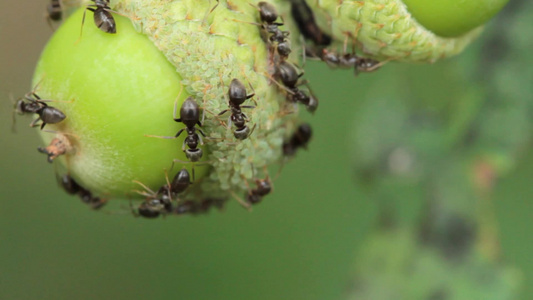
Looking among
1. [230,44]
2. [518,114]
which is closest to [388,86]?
[518,114]

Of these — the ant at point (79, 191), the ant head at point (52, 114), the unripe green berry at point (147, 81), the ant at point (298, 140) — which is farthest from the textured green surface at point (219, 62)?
the ant at point (79, 191)

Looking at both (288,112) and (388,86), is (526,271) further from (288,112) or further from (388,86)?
(288,112)

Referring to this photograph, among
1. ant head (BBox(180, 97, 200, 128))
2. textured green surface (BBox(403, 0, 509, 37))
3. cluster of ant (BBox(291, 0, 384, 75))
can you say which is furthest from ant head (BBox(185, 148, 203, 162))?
textured green surface (BBox(403, 0, 509, 37))

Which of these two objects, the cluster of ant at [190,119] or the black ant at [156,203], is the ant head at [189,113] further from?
the black ant at [156,203]

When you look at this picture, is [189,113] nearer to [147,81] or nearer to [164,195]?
[147,81]

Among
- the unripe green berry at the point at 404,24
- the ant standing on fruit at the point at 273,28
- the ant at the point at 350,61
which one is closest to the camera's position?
the unripe green berry at the point at 404,24

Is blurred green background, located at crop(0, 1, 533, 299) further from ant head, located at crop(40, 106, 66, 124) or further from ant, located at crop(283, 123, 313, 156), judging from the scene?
Answer: ant head, located at crop(40, 106, 66, 124)

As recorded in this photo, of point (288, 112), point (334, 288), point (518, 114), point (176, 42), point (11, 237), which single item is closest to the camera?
point (176, 42)
